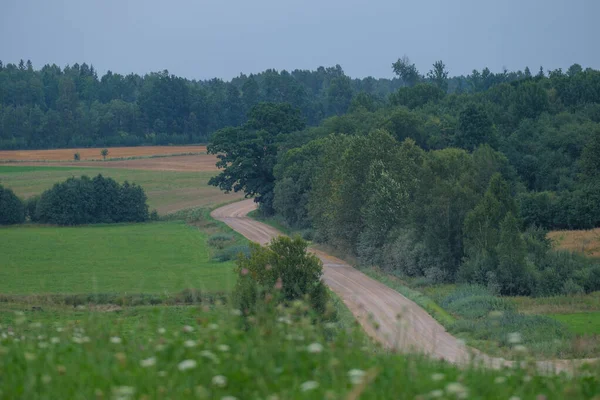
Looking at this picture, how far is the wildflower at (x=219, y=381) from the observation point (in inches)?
275

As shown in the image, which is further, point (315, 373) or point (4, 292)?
point (4, 292)

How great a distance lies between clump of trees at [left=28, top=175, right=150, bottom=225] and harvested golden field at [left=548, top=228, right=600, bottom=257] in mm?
55176

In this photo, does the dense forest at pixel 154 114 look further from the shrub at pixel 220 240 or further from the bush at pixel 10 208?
the shrub at pixel 220 240

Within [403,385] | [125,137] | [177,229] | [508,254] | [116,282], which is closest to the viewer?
[403,385]

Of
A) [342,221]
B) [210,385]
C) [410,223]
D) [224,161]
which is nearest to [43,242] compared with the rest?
[224,161]

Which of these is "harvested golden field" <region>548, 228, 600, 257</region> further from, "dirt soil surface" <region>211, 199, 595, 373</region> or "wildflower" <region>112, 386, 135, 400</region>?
"wildflower" <region>112, 386, 135, 400</region>

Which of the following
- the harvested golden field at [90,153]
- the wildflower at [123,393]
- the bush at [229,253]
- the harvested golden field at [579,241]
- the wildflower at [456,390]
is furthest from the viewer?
the harvested golden field at [90,153]

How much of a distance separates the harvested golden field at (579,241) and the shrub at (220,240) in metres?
30.5

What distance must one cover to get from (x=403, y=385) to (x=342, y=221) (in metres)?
58.6

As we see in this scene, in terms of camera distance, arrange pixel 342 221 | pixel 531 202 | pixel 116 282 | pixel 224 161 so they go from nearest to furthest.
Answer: pixel 116 282, pixel 342 221, pixel 531 202, pixel 224 161

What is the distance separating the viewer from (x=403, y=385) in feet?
24.6

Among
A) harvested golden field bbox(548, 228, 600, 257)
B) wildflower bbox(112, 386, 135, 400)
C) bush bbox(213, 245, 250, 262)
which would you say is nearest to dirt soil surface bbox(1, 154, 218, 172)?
bush bbox(213, 245, 250, 262)

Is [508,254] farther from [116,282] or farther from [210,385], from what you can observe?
[210,385]

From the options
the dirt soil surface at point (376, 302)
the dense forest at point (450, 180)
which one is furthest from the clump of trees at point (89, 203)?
the dirt soil surface at point (376, 302)
